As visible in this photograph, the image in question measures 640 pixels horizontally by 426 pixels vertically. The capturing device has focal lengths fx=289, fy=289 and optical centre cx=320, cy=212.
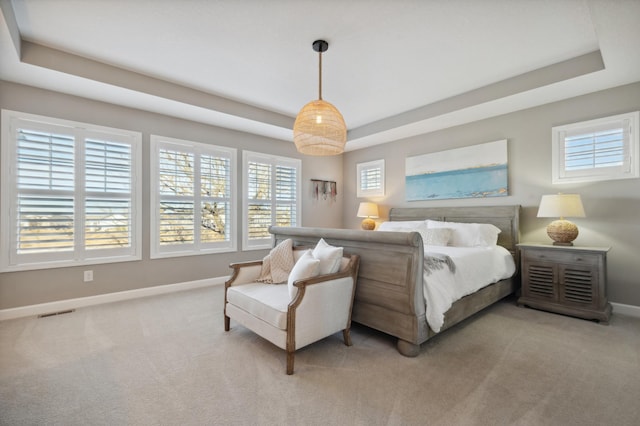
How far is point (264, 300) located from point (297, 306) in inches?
14.6

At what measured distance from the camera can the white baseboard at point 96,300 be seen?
123 inches

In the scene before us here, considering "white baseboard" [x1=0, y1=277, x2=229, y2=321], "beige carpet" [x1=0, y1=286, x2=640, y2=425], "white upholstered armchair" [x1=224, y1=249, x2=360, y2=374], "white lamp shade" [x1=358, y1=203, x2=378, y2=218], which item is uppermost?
"white lamp shade" [x1=358, y1=203, x2=378, y2=218]

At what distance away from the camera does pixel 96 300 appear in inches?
140

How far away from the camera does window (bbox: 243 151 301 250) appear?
4.95 metres

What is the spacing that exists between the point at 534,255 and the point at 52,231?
5583mm

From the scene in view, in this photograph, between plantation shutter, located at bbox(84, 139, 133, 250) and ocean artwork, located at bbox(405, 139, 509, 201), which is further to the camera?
ocean artwork, located at bbox(405, 139, 509, 201)

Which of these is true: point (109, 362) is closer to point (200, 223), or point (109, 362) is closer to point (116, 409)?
point (116, 409)

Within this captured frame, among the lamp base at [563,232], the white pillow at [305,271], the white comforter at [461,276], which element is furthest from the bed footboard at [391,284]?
the lamp base at [563,232]

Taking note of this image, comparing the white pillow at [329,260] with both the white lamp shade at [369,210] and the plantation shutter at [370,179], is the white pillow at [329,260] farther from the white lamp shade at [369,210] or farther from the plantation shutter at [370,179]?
the plantation shutter at [370,179]

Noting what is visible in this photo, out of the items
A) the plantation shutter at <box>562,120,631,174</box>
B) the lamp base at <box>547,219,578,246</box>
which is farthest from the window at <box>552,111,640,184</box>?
the lamp base at <box>547,219,578,246</box>

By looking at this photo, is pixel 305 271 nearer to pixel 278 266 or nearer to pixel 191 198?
pixel 278 266

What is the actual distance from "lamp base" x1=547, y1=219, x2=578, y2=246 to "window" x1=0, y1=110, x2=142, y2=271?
5.19 metres

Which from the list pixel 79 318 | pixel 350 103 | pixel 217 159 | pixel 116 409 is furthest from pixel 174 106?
pixel 116 409

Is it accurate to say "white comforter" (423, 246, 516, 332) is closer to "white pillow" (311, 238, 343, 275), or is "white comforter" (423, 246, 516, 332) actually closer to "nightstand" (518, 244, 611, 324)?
"nightstand" (518, 244, 611, 324)
